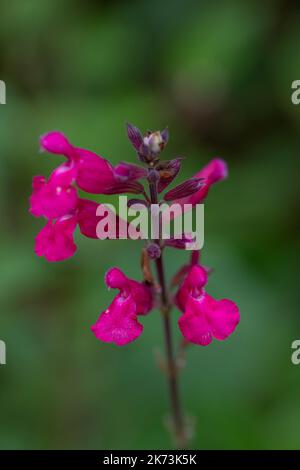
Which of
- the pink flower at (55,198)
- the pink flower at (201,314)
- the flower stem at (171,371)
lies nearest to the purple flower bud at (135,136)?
the pink flower at (55,198)

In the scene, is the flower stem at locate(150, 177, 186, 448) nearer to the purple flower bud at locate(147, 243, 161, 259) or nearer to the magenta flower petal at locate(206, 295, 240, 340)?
the purple flower bud at locate(147, 243, 161, 259)

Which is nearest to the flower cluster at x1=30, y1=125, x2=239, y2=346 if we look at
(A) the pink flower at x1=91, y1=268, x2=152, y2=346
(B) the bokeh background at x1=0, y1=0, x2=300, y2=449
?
(A) the pink flower at x1=91, y1=268, x2=152, y2=346

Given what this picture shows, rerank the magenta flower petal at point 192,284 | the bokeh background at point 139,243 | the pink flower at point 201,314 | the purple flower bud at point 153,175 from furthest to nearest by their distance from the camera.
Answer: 1. the bokeh background at point 139,243
2. the magenta flower petal at point 192,284
3. the pink flower at point 201,314
4. the purple flower bud at point 153,175

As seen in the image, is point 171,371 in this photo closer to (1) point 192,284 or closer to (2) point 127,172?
(1) point 192,284

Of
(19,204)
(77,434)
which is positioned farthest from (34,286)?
(77,434)

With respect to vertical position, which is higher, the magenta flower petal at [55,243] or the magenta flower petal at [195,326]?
the magenta flower petal at [55,243]

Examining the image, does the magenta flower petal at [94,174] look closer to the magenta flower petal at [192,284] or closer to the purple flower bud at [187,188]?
the purple flower bud at [187,188]
